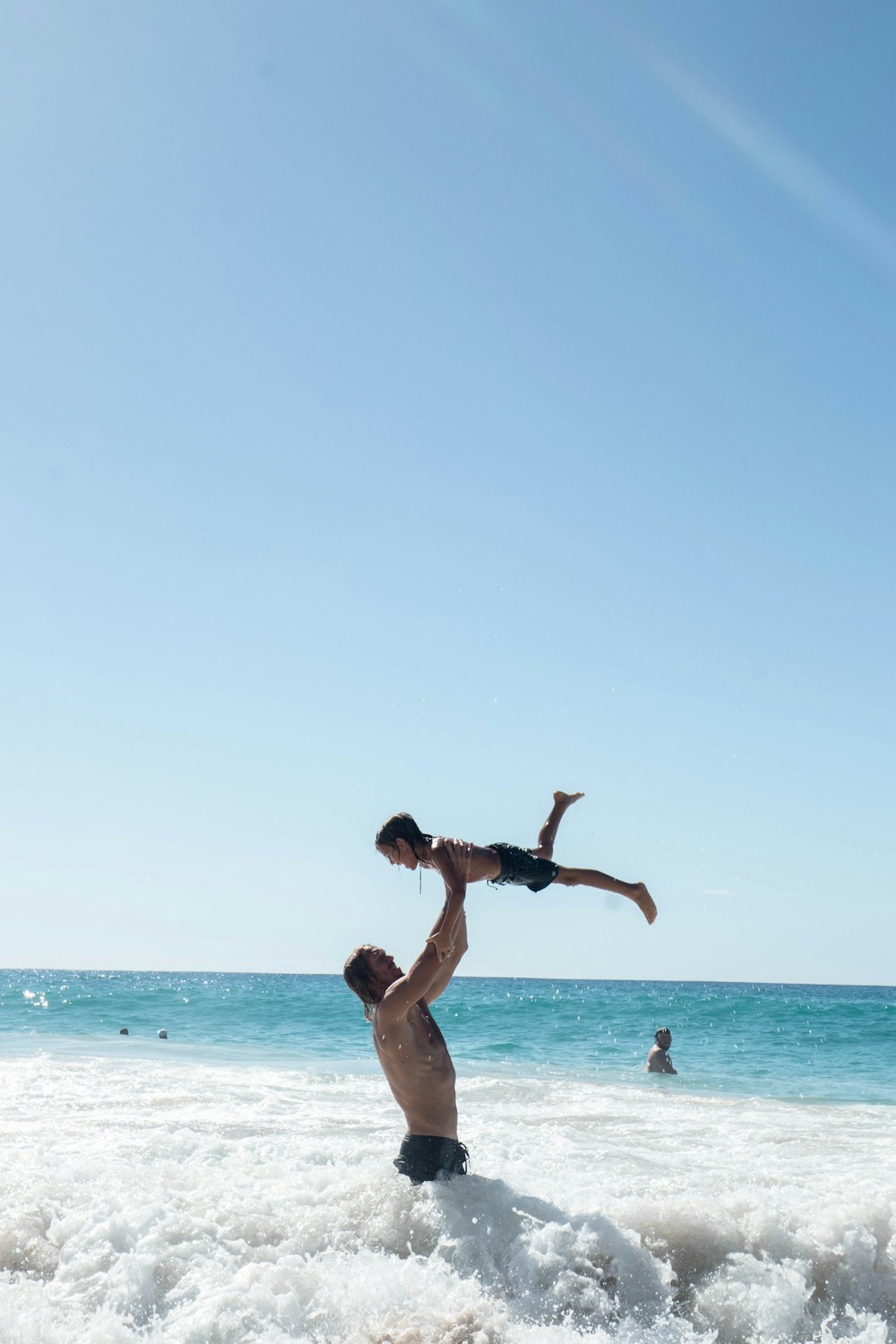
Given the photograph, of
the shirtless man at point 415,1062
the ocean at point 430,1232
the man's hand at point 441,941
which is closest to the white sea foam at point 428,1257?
the ocean at point 430,1232

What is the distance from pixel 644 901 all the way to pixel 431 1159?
73.3 inches

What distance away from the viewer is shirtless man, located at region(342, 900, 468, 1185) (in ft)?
18.2

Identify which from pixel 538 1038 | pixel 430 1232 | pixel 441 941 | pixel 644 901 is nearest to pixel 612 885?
pixel 644 901

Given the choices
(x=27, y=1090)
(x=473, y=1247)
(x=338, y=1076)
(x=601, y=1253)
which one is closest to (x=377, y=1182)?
(x=473, y=1247)

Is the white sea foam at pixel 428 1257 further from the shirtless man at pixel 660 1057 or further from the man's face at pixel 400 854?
the shirtless man at pixel 660 1057

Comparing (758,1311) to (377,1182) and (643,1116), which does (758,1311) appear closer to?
(377,1182)

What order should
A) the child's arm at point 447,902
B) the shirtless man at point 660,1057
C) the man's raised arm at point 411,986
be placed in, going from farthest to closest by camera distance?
the shirtless man at point 660,1057, the man's raised arm at point 411,986, the child's arm at point 447,902

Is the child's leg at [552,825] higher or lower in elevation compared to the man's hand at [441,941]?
higher

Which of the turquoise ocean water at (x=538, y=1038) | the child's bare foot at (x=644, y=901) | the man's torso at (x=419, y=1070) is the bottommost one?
the turquoise ocean water at (x=538, y=1038)

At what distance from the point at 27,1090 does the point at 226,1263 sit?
7.90 m

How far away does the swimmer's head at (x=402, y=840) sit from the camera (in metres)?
5.57

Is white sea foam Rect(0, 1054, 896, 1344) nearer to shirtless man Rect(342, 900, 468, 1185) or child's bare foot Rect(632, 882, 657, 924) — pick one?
shirtless man Rect(342, 900, 468, 1185)

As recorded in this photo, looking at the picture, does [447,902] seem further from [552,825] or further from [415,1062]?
[552,825]

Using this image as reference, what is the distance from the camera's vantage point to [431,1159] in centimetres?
579
